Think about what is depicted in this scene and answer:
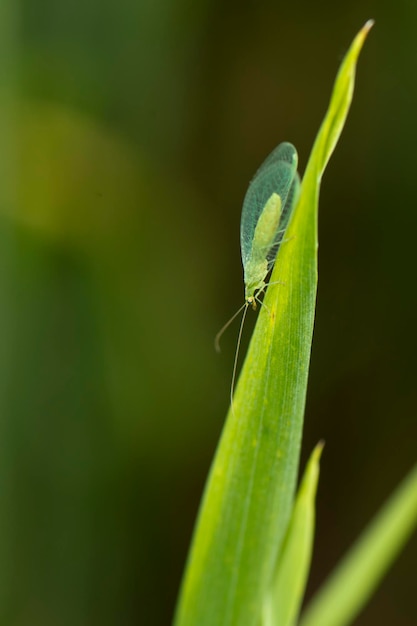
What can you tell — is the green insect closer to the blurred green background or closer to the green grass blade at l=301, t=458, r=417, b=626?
the green grass blade at l=301, t=458, r=417, b=626

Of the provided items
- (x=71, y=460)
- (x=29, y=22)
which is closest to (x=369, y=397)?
(x=71, y=460)

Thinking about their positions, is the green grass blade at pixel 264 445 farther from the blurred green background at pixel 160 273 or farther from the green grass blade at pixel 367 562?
the blurred green background at pixel 160 273

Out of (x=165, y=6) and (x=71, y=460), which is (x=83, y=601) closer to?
(x=71, y=460)

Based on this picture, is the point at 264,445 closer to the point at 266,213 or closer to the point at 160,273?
the point at 266,213

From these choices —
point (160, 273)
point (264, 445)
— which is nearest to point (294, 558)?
point (264, 445)

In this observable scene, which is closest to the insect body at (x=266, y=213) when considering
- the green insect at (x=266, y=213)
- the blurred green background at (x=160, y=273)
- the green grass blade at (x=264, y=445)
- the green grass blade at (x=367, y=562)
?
the green insect at (x=266, y=213)

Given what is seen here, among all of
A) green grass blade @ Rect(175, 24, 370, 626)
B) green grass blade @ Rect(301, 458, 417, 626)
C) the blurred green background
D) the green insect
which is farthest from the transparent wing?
the blurred green background
